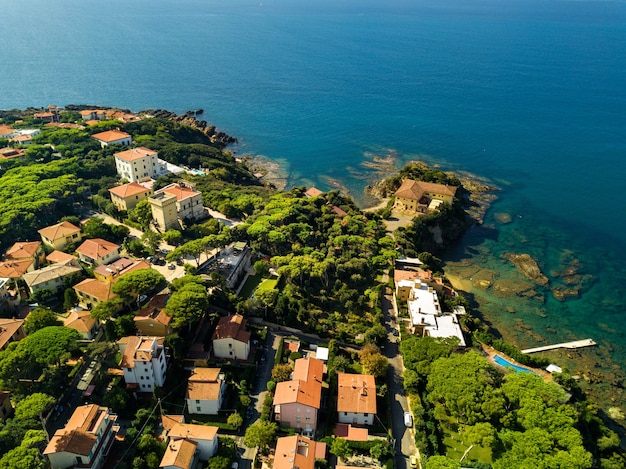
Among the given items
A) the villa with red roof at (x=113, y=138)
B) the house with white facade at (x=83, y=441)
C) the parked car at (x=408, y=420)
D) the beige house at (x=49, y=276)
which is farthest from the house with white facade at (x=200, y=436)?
the villa with red roof at (x=113, y=138)

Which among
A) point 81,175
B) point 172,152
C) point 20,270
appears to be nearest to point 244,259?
point 20,270

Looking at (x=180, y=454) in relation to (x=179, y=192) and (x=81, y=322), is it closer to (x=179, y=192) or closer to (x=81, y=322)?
(x=81, y=322)

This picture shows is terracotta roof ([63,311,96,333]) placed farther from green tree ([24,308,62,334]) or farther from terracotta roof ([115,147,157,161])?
terracotta roof ([115,147,157,161])

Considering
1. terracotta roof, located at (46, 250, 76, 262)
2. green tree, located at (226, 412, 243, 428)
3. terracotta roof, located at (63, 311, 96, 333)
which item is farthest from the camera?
terracotta roof, located at (46, 250, 76, 262)

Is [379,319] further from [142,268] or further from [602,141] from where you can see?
[602,141]

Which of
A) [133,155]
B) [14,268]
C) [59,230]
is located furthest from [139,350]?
[133,155]

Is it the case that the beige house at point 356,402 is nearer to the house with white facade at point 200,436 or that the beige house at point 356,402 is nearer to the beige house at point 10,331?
the house with white facade at point 200,436

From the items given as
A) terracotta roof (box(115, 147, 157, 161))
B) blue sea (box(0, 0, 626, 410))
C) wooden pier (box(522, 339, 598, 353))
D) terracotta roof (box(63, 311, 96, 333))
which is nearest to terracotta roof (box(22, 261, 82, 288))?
Result: terracotta roof (box(63, 311, 96, 333))
